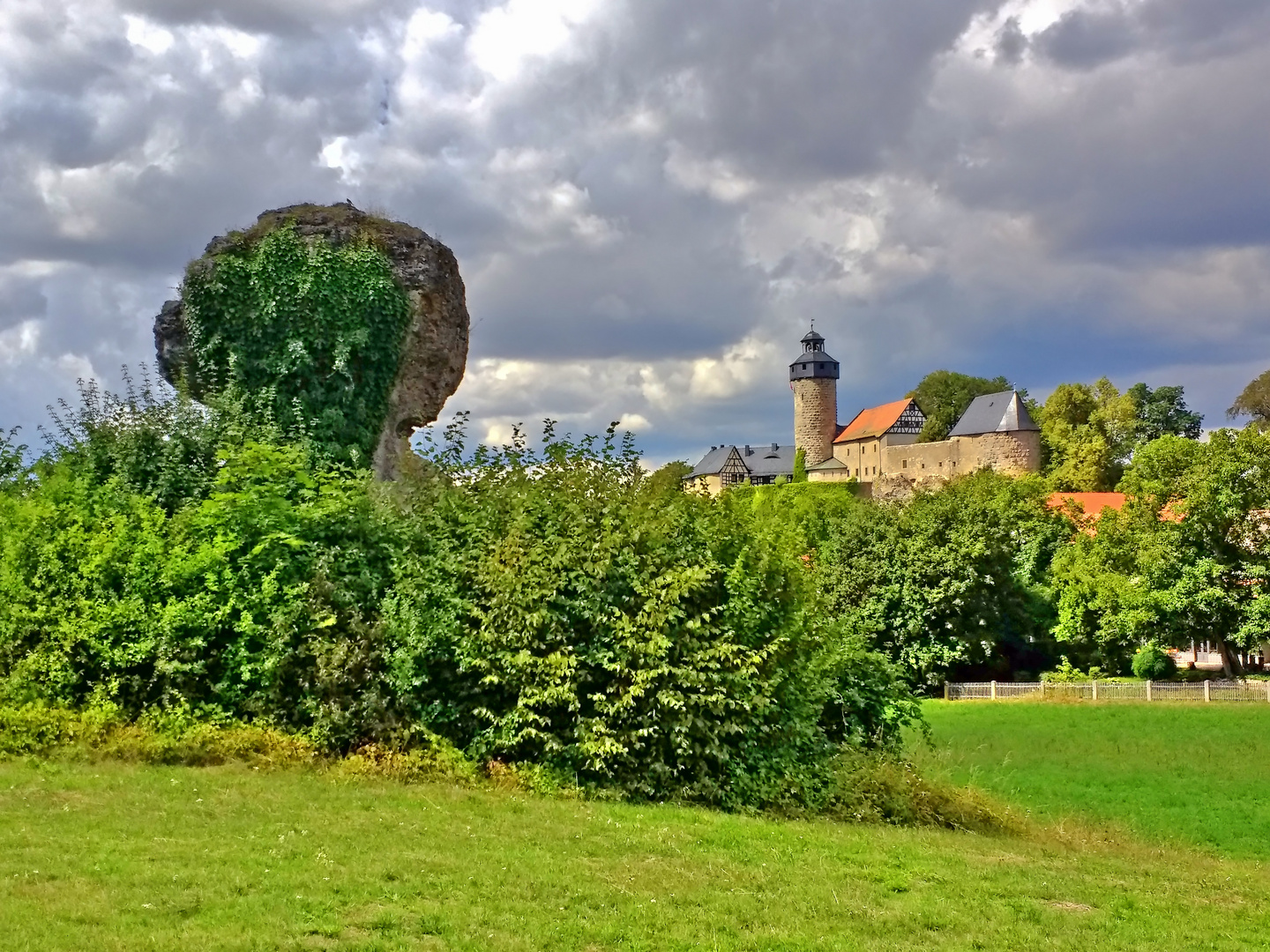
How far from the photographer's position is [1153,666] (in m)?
45.8

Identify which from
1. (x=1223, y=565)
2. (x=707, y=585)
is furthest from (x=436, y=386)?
(x=1223, y=565)

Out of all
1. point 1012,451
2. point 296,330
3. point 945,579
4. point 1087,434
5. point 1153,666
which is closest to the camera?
point 296,330

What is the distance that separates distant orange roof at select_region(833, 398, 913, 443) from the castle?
0.36 ft

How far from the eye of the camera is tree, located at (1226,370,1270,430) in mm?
69688

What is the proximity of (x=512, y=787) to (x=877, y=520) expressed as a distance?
1458 inches

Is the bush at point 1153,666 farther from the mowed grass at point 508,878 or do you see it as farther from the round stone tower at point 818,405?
the round stone tower at point 818,405

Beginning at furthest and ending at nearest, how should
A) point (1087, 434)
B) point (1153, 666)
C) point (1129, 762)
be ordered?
1. point (1087, 434)
2. point (1153, 666)
3. point (1129, 762)

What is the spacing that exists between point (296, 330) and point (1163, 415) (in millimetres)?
74514

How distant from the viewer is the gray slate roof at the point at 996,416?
285ft

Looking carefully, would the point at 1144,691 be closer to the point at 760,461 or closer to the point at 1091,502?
the point at 1091,502

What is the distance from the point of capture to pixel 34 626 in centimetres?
1386

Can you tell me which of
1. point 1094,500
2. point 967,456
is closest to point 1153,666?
point 1094,500

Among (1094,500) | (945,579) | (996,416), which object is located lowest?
(945,579)

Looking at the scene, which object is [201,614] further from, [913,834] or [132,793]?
[913,834]
